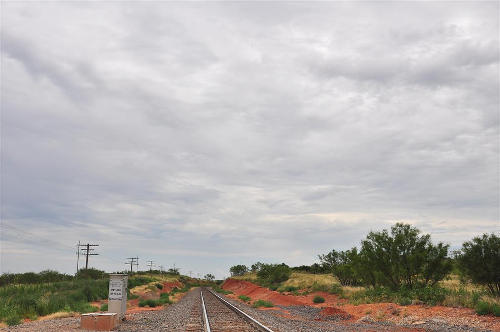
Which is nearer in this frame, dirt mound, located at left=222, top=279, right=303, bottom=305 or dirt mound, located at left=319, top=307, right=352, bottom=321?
dirt mound, located at left=319, top=307, right=352, bottom=321

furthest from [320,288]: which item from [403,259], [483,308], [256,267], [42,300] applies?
[256,267]

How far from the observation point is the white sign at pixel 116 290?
1944cm

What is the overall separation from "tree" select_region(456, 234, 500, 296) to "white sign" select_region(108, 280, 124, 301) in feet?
68.3

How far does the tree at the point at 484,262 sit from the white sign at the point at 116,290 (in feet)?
68.3

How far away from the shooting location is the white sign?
19438 millimetres

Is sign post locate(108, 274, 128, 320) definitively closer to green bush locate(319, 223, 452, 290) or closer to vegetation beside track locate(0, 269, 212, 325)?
vegetation beside track locate(0, 269, 212, 325)

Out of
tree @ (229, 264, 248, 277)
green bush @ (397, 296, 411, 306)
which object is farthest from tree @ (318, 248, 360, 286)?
tree @ (229, 264, 248, 277)

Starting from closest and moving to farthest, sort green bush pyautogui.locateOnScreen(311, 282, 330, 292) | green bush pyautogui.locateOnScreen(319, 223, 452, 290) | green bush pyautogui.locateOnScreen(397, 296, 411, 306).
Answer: green bush pyautogui.locateOnScreen(397, 296, 411, 306) < green bush pyautogui.locateOnScreen(319, 223, 452, 290) < green bush pyautogui.locateOnScreen(311, 282, 330, 292)

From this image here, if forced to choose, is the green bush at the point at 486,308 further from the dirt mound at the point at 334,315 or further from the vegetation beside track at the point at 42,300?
the vegetation beside track at the point at 42,300

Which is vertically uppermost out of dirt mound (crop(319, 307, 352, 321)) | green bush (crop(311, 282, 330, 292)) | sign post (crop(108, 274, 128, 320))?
sign post (crop(108, 274, 128, 320))

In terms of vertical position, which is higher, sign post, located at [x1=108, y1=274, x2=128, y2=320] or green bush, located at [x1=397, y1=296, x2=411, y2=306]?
sign post, located at [x1=108, y1=274, x2=128, y2=320]

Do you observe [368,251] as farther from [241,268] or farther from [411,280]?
[241,268]

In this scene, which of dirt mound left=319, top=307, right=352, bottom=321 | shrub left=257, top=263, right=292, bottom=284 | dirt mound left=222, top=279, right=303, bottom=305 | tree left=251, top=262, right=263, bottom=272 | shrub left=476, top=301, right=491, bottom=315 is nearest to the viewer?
shrub left=476, top=301, right=491, bottom=315

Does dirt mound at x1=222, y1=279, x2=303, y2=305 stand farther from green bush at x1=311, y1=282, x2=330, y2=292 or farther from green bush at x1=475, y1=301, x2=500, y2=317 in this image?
green bush at x1=475, y1=301, x2=500, y2=317
